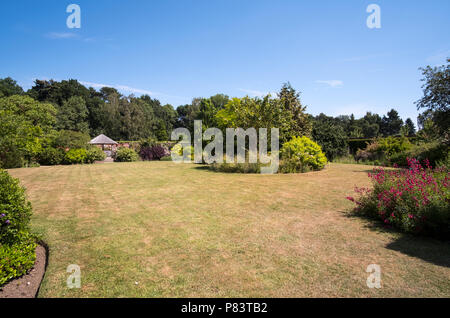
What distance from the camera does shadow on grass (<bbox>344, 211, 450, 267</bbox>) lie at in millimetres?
3596

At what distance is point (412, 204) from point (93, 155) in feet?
79.8

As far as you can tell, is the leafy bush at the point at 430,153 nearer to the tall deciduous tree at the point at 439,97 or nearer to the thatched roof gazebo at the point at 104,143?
the tall deciduous tree at the point at 439,97

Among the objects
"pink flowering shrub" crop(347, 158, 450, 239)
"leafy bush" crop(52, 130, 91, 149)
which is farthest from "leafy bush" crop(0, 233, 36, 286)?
"leafy bush" crop(52, 130, 91, 149)

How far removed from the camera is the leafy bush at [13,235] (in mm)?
3131

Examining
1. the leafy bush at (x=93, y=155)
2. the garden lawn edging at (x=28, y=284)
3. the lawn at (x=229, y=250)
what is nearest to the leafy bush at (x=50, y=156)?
the leafy bush at (x=93, y=155)

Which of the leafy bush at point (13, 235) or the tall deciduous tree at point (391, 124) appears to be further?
the tall deciduous tree at point (391, 124)

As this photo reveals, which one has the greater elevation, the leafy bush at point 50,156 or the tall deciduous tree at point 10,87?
the tall deciduous tree at point 10,87

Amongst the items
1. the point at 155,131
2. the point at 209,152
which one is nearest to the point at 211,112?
the point at 209,152

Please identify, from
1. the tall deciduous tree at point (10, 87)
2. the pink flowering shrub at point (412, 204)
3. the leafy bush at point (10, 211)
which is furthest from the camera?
the tall deciduous tree at point (10, 87)

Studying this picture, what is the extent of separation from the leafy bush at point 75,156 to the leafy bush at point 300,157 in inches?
700

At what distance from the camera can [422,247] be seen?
3.99 meters

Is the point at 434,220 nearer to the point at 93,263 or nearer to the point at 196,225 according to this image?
the point at 196,225

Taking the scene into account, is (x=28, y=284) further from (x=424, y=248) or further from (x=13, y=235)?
(x=424, y=248)

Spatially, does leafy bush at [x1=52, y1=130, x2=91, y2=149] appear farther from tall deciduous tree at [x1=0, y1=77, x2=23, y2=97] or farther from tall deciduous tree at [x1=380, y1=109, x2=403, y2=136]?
tall deciduous tree at [x1=380, y1=109, x2=403, y2=136]
